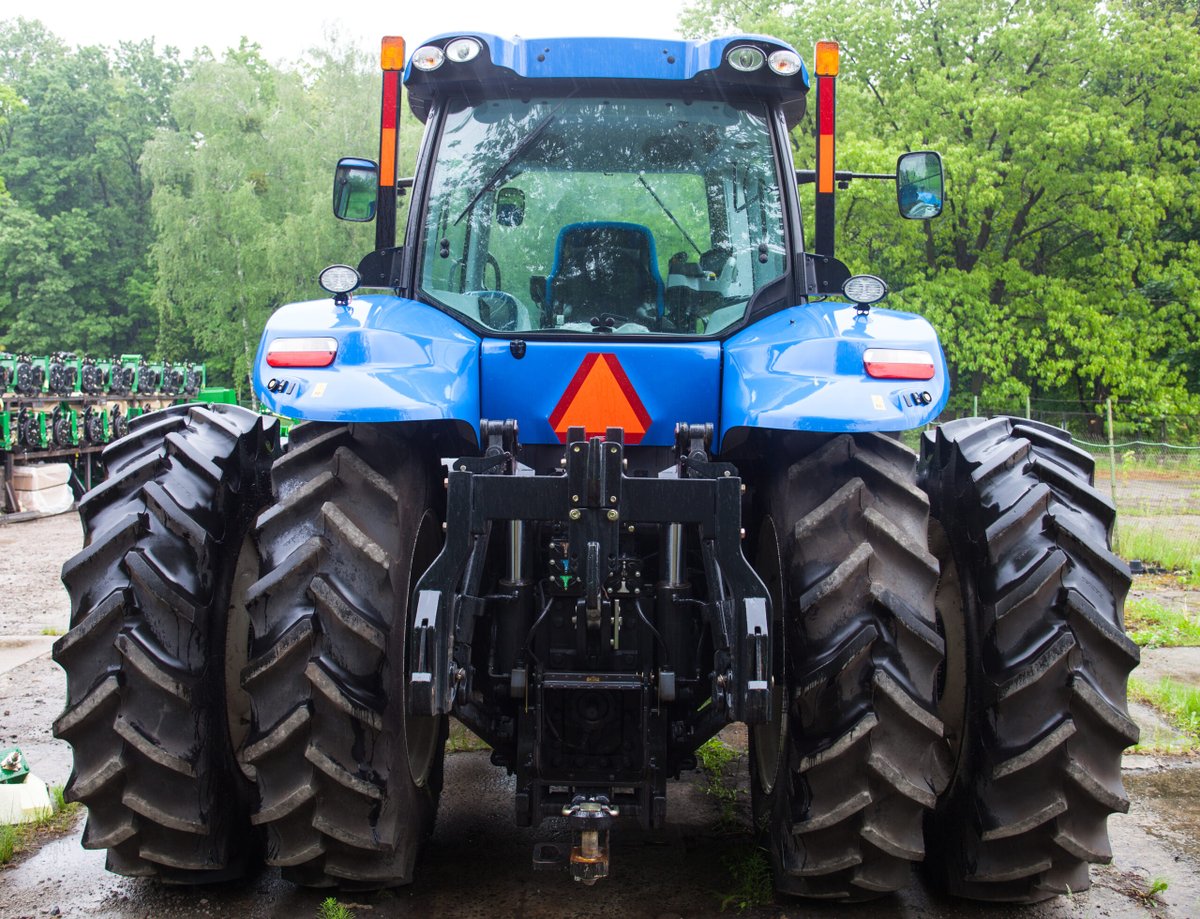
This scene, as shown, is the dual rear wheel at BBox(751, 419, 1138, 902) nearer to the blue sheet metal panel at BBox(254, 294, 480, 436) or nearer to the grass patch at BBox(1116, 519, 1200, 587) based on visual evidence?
the blue sheet metal panel at BBox(254, 294, 480, 436)

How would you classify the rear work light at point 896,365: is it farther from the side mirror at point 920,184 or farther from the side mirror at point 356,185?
the side mirror at point 356,185

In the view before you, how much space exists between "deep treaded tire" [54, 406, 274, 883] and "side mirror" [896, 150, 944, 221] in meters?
2.80

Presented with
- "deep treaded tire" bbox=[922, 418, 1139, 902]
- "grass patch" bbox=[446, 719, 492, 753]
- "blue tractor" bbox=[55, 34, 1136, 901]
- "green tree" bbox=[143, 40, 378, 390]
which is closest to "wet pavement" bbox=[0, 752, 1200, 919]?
"blue tractor" bbox=[55, 34, 1136, 901]

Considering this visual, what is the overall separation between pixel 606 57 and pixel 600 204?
0.49 meters

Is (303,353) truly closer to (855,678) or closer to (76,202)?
(855,678)

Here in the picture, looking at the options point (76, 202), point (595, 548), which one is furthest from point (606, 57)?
point (76, 202)

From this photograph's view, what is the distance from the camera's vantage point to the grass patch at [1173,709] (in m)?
5.03

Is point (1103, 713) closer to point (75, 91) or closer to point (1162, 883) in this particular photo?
point (1162, 883)

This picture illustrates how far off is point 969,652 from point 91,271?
53.3m

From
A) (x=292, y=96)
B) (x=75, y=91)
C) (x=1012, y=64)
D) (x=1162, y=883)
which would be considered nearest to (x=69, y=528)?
(x=1162, y=883)

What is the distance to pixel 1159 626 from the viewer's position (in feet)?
25.1

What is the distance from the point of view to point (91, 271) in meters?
49.9

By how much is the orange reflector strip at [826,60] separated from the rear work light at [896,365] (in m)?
1.44

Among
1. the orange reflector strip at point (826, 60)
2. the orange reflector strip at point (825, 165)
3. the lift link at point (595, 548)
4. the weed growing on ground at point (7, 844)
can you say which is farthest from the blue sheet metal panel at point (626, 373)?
the weed growing on ground at point (7, 844)
